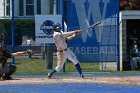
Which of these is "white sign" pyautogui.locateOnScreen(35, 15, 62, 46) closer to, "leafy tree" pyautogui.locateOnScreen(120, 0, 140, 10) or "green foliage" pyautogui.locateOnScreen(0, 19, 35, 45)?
"green foliage" pyautogui.locateOnScreen(0, 19, 35, 45)

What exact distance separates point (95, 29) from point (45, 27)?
7.85ft

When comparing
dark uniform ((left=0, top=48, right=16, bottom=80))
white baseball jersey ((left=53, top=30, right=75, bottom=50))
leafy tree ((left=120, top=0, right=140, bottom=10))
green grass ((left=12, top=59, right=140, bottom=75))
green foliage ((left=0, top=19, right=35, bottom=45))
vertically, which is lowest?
green grass ((left=12, top=59, right=140, bottom=75))

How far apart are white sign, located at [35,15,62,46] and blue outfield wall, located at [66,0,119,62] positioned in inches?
30.2

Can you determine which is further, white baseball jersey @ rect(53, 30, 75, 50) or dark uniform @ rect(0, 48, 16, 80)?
white baseball jersey @ rect(53, 30, 75, 50)

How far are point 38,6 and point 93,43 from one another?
8.35 meters

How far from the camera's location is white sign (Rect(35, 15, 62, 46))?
78.5 feet

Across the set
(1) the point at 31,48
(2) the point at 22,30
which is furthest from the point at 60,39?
(2) the point at 22,30

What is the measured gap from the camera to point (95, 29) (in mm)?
24547

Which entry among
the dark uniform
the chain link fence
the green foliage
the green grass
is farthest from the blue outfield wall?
the dark uniform

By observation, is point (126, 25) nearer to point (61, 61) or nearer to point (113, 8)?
point (113, 8)

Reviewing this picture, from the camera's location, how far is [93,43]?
963 inches

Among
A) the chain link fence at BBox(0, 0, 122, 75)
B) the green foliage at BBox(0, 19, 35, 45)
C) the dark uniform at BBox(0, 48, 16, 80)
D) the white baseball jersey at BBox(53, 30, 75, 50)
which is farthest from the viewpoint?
the green foliage at BBox(0, 19, 35, 45)

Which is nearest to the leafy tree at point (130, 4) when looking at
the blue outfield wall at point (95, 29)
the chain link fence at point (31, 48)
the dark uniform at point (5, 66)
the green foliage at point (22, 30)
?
the chain link fence at point (31, 48)

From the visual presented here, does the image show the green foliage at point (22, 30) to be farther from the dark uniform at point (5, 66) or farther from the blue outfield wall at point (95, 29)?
the dark uniform at point (5, 66)
